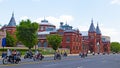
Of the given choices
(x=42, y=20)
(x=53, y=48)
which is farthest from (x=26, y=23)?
(x=42, y=20)

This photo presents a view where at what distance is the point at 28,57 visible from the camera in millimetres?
52469

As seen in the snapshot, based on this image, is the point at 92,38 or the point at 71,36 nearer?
the point at 71,36

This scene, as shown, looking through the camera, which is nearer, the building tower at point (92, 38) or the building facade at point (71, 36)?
the building facade at point (71, 36)

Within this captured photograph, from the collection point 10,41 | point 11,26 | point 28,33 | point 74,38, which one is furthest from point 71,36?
point 28,33

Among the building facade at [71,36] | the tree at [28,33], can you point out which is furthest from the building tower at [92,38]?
the tree at [28,33]

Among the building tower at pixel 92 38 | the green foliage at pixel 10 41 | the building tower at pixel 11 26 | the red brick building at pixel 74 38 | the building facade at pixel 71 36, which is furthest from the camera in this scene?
the building tower at pixel 92 38

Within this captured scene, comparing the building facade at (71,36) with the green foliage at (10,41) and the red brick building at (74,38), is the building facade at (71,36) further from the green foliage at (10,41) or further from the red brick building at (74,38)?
the green foliage at (10,41)

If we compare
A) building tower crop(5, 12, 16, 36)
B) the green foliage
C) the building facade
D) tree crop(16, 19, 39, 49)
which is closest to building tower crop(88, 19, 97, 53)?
the building facade

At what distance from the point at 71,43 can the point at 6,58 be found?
309 ft

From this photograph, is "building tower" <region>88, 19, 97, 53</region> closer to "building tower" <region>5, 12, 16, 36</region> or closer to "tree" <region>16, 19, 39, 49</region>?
"building tower" <region>5, 12, 16, 36</region>

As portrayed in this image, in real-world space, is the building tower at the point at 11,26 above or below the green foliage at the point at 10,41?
above

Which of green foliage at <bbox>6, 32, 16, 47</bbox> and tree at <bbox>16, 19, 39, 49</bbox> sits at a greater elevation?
tree at <bbox>16, 19, 39, 49</bbox>

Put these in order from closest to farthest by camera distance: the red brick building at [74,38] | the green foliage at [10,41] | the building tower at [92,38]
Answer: the green foliage at [10,41] → the red brick building at [74,38] → the building tower at [92,38]

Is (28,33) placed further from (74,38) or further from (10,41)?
(74,38)
